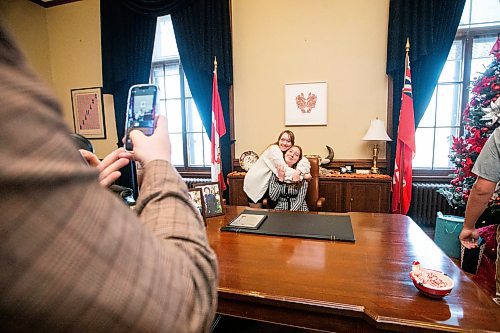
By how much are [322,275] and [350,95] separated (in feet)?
9.49

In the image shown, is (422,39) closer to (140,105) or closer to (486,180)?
(486,180)

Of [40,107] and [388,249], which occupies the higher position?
[40,107]

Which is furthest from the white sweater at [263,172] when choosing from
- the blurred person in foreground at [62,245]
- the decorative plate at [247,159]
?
the blurred person in foreground at [62,245]

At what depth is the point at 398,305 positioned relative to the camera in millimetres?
926

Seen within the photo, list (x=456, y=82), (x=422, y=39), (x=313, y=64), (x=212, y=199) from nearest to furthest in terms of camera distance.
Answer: (x=212, y=199) → (x=422, y=39) → (x=456, y=82) → (x=313, y=64)

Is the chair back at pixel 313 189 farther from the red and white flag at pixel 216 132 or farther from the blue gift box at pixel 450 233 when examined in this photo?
the blue gift box at pixel 450 233

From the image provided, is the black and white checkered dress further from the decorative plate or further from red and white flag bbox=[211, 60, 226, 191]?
red and white flag bbox=[211, 60, 226, 191]

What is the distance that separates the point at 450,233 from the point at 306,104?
215 centimetres

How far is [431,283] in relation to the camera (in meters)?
0.98

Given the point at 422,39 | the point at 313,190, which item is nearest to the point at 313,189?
the point at 313,190

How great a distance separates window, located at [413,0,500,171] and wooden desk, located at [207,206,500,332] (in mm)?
2523

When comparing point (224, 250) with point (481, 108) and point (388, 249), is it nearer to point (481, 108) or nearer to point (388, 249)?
point (388, 249)

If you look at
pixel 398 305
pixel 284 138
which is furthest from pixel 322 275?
pixel 284 138

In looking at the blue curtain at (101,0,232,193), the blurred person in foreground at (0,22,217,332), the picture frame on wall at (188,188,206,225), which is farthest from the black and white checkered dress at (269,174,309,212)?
the blurred person in foreground at (0,22,217,332)
